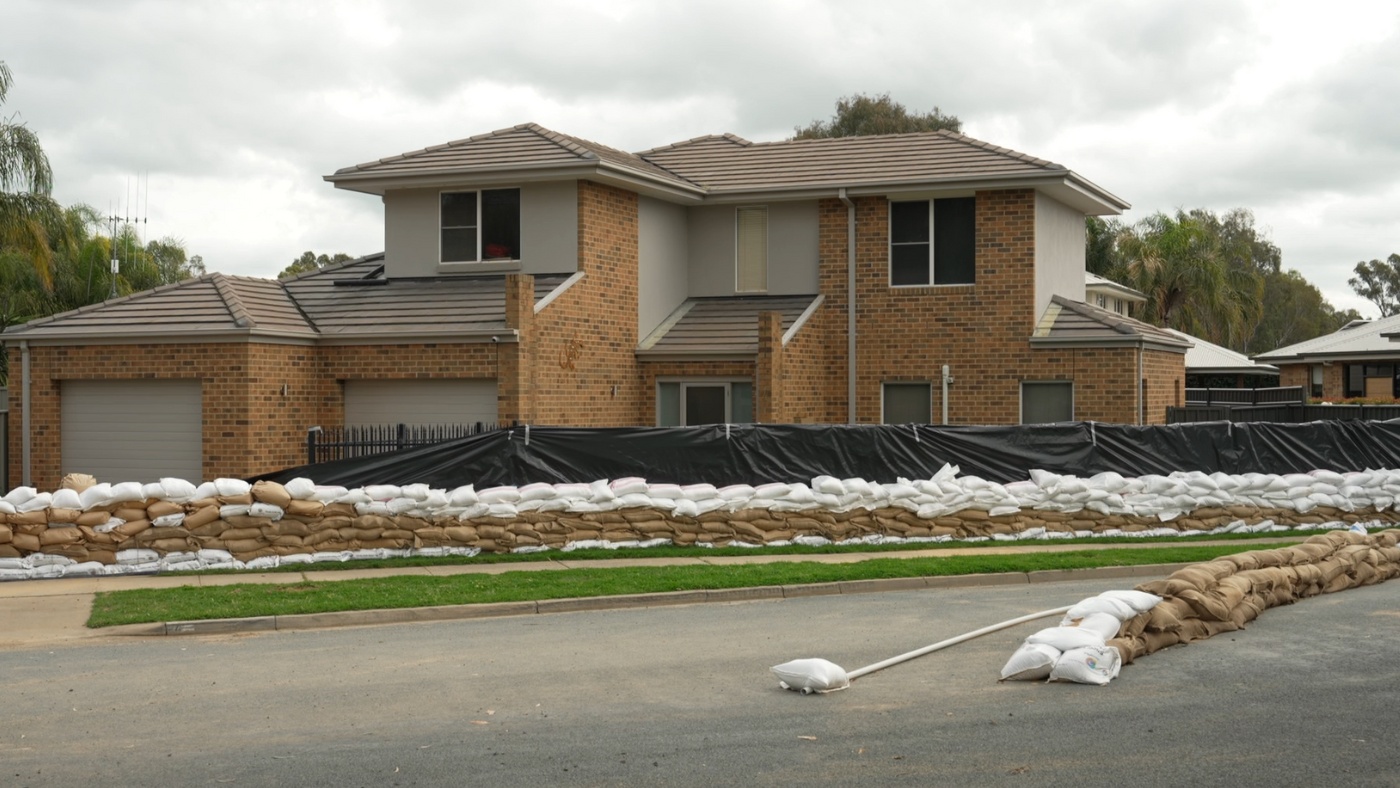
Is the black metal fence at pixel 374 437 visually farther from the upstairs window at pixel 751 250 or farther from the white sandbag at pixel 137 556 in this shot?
the upstairs window at pixel 751 250

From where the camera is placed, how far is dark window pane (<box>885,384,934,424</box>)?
26.1 metres

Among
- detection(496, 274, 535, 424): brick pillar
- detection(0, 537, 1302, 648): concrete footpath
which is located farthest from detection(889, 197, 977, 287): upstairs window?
detection(0, 537, 1302, 648): concrete footpath

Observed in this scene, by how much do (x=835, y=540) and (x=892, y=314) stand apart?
900cm

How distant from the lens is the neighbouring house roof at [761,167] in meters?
24.8

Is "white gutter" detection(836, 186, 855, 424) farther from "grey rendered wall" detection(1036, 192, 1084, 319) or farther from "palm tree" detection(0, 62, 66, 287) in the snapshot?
"palm tree" detection(0, 62, 66, 287)

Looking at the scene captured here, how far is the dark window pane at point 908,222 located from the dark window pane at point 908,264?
0.48 ft

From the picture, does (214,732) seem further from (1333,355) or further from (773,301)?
(1333,355)

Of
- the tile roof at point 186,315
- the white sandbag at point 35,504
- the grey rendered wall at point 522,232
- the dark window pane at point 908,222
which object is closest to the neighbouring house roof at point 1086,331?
the dark window pane at point 908,222

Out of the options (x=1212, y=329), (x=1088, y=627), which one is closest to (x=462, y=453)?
(x=1088, y=627)

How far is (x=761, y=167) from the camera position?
27.9 metres

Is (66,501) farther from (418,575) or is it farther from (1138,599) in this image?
(1138,599)

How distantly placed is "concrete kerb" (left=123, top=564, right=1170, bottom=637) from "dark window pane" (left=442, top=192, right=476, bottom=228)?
13.1 metres

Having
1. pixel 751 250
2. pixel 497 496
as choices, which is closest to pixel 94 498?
pixel 497 496

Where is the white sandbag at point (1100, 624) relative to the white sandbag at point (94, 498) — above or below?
below
